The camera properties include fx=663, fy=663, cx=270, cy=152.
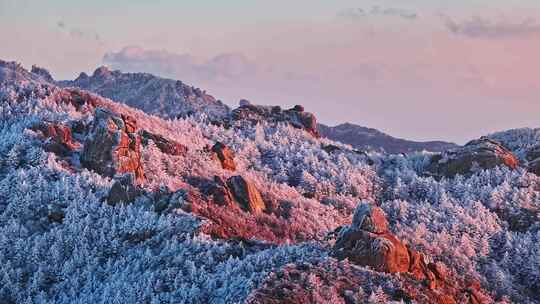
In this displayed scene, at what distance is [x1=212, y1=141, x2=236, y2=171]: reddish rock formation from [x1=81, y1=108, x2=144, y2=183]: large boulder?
15050 millimetres

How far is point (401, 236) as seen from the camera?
5300cm

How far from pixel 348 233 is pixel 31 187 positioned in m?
23.6

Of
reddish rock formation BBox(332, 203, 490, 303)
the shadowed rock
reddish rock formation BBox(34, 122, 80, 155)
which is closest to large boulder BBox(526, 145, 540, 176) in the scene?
reddish rock formation BBox(332, 203, 490, 303)

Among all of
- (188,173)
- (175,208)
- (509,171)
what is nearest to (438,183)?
(509,171)

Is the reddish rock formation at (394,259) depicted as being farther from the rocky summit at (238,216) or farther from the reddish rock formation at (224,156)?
the reddish rock formation at (224,156)

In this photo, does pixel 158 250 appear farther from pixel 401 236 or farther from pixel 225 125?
pixel 225 125

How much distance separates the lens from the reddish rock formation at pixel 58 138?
179 ft

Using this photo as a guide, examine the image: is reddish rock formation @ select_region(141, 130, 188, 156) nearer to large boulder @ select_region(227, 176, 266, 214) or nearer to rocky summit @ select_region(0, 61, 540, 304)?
rocky summit @ select_region(0, 61, 540, 304)

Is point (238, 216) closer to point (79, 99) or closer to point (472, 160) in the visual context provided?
point (79, 99)

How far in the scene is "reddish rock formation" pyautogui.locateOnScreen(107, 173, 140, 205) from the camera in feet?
151

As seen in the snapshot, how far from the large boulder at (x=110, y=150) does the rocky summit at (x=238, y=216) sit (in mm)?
116

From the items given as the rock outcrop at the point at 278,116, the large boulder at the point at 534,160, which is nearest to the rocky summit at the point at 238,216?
the large boulder at the point at 534,160

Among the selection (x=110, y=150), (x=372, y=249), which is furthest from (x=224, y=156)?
(x=372, y=249)

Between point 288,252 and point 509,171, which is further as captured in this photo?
point 509,171
